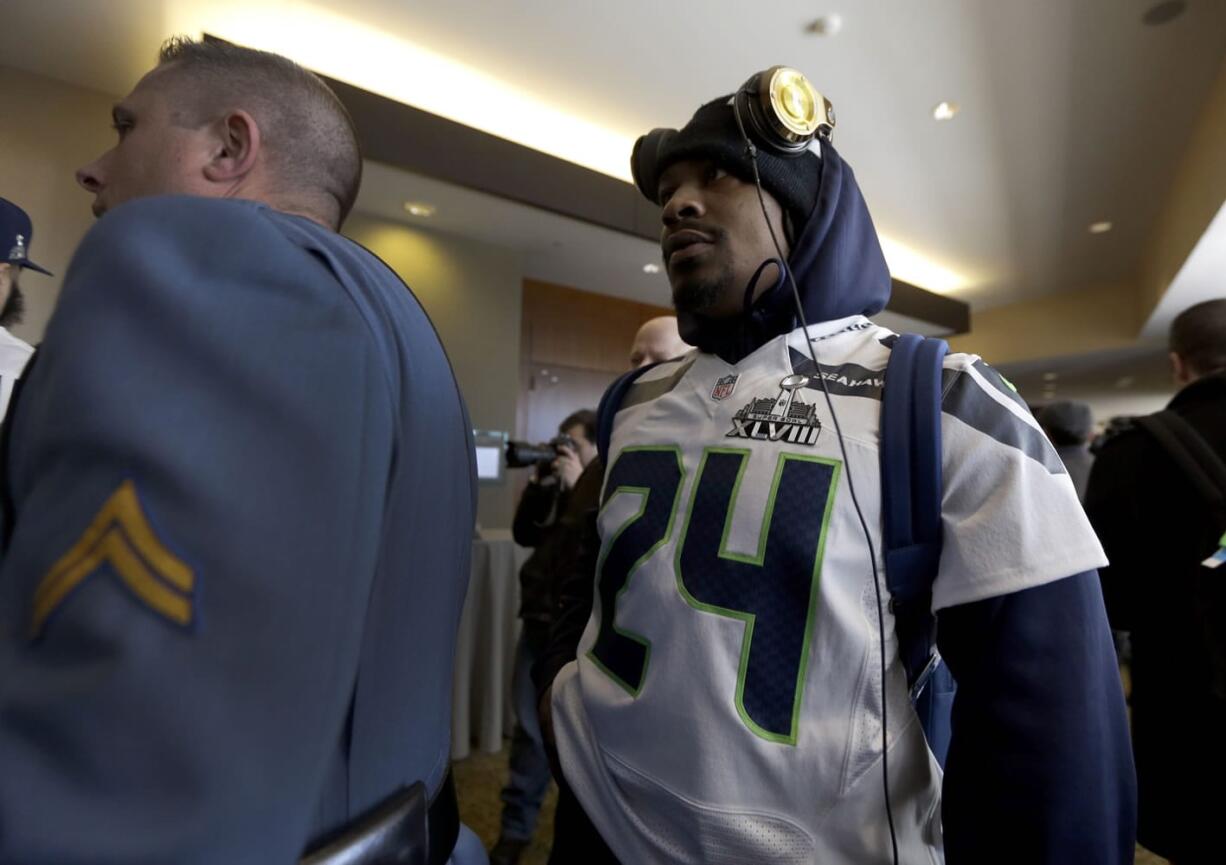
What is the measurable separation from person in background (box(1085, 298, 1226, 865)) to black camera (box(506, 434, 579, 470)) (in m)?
1.44

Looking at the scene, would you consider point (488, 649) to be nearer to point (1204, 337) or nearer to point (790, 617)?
point (790, 617)

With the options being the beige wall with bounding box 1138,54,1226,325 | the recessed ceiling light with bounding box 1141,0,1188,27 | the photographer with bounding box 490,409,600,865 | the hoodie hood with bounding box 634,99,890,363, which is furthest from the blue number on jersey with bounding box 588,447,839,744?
the beige wall with bounding box 1138,54,1226,325

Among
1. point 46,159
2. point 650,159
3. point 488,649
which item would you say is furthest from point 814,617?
point 488,649

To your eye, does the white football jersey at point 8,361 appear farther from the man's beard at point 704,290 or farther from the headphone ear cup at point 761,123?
the headphone ear cup at point 761,123

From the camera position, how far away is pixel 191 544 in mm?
344

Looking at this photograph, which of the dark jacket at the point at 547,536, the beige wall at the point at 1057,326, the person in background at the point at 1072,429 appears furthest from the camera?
the beige wall at the point at 1057,326

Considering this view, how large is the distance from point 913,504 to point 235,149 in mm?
740

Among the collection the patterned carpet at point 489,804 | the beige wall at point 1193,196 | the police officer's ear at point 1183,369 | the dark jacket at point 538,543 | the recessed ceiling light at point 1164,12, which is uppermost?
the recessed ceiling light at point 1164,12

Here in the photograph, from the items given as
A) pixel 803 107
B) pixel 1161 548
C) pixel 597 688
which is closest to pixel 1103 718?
pixel 597 688

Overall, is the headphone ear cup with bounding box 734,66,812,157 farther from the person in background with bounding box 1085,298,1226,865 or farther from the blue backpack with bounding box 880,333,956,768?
the person in background with bounding box 1085,298,1226,865

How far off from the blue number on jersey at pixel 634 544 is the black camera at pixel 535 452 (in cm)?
131

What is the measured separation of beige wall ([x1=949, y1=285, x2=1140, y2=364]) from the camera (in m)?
5.49

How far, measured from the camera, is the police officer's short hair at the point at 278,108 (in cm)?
64

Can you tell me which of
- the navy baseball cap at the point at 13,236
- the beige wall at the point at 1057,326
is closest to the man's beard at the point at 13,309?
the navy baseball cap at the point at 13,236
